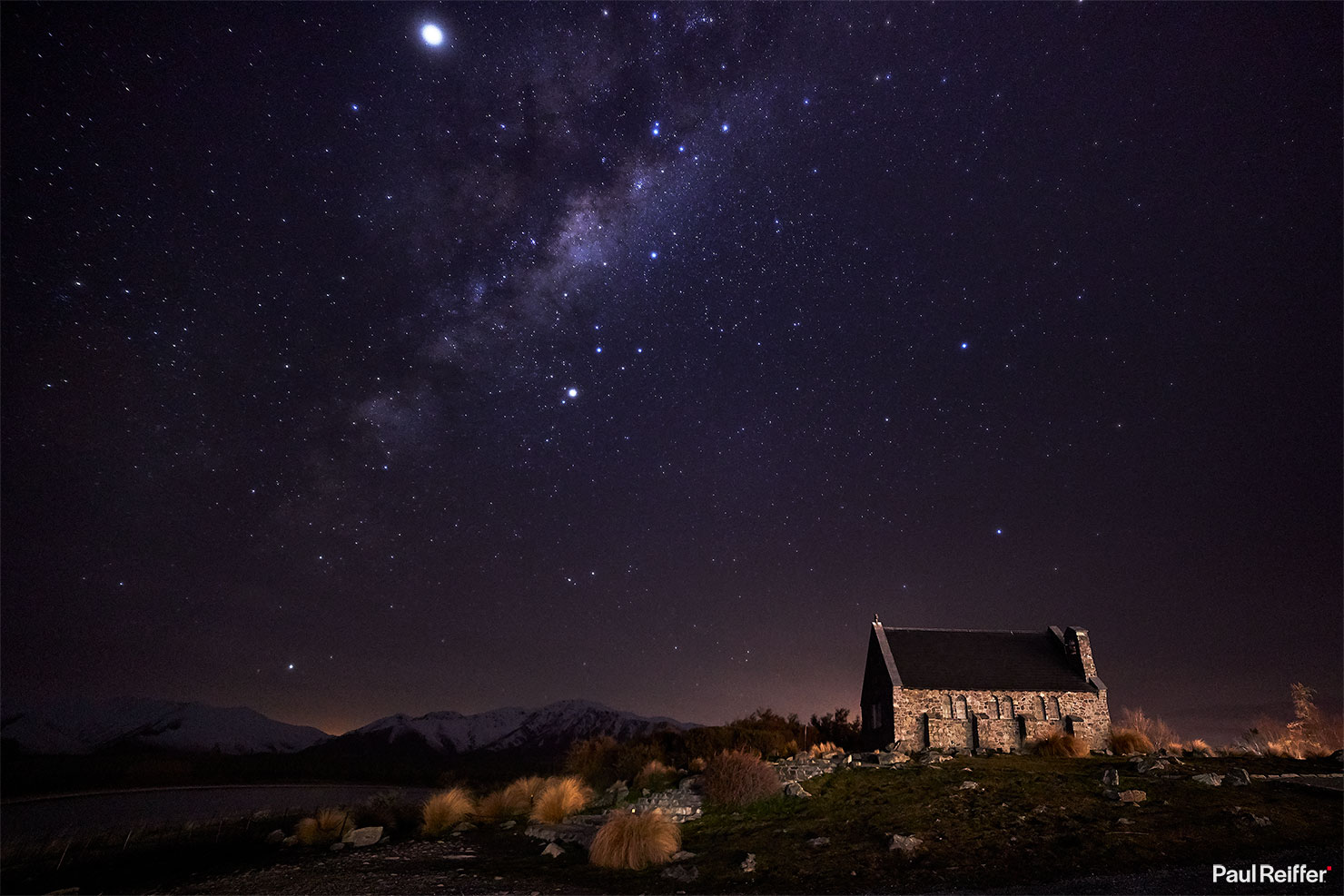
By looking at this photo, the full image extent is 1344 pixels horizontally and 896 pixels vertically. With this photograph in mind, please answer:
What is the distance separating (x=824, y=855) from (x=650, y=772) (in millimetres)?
16404

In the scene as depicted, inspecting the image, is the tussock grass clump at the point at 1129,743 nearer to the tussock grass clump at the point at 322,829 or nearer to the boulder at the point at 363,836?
the boulder at the point at 363,836

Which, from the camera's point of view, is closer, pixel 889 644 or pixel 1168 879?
pixel 1168 879

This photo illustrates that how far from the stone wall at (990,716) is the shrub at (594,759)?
17.4 meters

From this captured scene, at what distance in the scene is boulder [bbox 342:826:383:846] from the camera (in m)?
22.5

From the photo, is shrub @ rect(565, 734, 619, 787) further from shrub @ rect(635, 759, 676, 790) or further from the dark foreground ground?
the dark foreground ground

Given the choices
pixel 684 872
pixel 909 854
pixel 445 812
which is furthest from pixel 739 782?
pixel 445 812

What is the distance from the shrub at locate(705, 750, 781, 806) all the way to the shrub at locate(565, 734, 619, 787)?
12.2m

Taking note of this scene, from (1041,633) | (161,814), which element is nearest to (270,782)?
(161,814)

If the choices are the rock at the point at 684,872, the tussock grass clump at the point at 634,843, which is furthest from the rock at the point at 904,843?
the tussock grass clump at the point at 634,843

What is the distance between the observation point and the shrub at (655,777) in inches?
Result: 1053

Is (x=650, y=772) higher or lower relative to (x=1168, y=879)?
lower

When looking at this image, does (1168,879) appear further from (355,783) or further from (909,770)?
(355,783)

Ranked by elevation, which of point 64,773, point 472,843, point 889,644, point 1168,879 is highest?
point 889,644

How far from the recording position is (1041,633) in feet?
135
